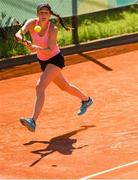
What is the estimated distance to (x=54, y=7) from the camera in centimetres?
1391

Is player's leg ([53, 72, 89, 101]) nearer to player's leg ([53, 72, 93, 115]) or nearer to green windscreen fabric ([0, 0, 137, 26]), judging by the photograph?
player's leg ([53, 72, 93, 115])

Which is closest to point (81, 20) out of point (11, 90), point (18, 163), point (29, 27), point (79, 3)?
point (79, 3)

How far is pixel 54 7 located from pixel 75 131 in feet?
18.6

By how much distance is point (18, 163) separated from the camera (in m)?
7.55

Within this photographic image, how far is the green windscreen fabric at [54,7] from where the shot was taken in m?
13.2

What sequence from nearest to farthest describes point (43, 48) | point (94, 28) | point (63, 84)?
point (43, 48) < point (63, 84) < point (94, 28)

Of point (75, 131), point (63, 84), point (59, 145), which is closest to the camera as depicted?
point (59, 145)

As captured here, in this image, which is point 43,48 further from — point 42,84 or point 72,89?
point 72,89

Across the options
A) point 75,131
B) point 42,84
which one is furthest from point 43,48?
point 75,131

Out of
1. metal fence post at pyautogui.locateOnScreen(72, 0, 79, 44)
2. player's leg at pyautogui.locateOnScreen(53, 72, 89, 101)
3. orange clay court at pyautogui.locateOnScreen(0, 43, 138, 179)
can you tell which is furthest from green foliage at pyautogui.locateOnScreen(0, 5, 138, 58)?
player's leg at pyautogui.locateOnScreen(53, 72, 89, 101)

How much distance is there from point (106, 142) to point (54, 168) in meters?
1.04

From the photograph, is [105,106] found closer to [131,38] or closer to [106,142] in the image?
[106,142]

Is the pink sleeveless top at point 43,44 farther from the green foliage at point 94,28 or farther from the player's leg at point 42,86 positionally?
the green foliage at point 94,28

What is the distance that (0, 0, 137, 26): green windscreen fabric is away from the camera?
13.2 m
